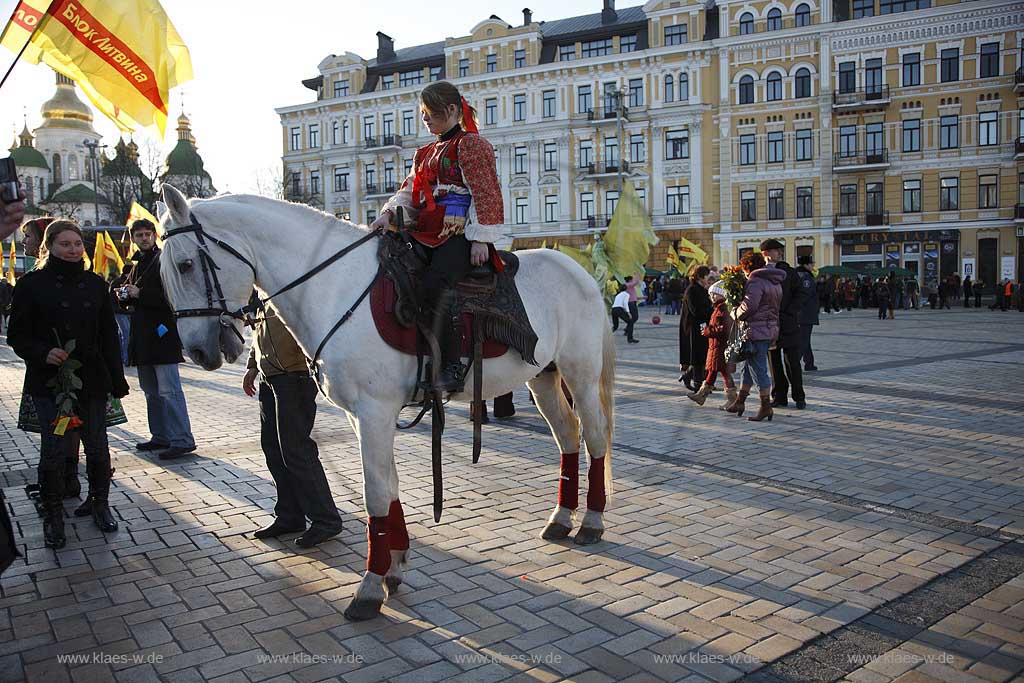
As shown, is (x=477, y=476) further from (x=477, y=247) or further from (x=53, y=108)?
(x=53, y=108)

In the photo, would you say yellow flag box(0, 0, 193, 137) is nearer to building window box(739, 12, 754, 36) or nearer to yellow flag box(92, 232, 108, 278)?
yellow flag box(92, 232, 108, 278)

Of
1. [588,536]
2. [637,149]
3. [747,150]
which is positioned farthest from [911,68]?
[588,536]

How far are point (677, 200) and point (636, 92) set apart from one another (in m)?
7.93

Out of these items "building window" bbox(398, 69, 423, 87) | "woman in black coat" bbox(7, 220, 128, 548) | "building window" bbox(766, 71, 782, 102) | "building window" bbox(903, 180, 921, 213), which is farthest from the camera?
"building window" bbox(398, 69, 423, 87)

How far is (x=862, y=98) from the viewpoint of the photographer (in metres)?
44.8

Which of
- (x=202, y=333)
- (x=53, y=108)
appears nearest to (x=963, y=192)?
(x=202, y=333)

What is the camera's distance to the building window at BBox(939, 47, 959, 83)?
43.3m

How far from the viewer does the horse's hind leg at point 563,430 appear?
17.1 ft

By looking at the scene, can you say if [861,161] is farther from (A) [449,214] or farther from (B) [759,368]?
(A) [449,214]

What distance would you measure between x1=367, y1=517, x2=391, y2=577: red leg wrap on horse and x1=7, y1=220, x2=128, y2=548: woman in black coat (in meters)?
2.47

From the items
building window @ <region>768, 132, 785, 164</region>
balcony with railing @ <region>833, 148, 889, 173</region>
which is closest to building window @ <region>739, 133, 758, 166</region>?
building window @ <region>768, 132, 785, 164</region>

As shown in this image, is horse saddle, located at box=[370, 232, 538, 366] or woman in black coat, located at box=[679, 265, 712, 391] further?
woman in black coat, located at box=[679, 265, 712, 391]

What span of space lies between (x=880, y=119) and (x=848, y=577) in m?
47.5

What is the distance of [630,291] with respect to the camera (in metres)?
21.6
